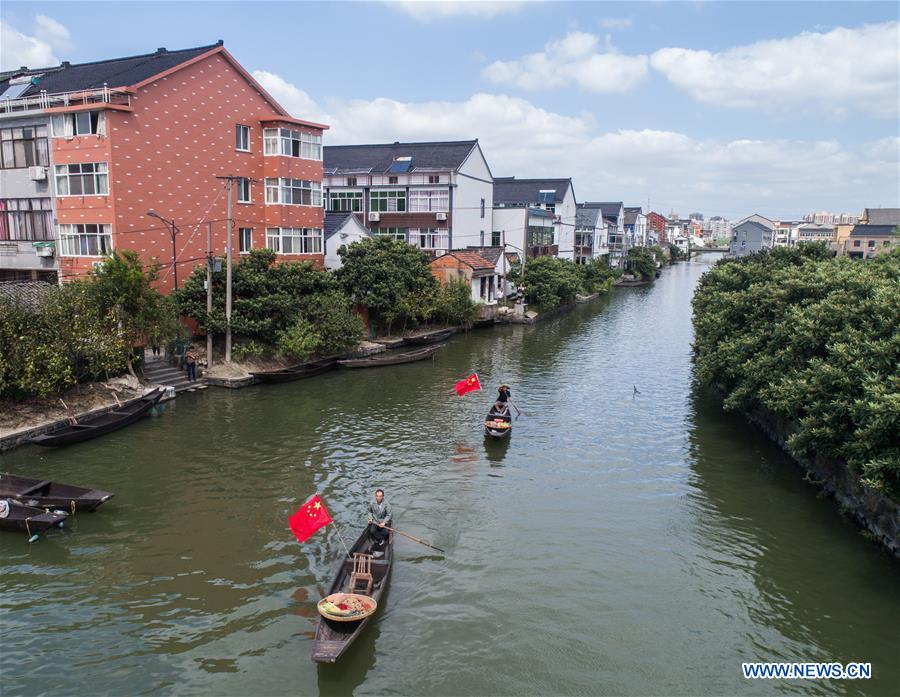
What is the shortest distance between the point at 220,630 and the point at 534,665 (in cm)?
663

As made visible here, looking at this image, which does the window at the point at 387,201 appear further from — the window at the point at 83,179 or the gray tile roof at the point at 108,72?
the window at the point at 83,179

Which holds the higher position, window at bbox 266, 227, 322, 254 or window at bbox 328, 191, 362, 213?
window at bbox 328, 191, 362, 213

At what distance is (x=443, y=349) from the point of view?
4422 cm

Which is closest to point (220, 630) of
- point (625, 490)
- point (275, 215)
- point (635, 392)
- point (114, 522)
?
point (114, 522)

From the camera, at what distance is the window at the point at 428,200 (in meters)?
58.1

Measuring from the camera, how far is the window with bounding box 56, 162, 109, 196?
102ft

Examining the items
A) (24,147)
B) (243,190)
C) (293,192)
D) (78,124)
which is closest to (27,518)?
(78,124)

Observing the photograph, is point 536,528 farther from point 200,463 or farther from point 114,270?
point 114,270

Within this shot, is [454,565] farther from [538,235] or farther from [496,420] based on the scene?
[538,235]

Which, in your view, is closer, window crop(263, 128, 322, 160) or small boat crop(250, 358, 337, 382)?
small boat crop(250, 358, 337, 382)

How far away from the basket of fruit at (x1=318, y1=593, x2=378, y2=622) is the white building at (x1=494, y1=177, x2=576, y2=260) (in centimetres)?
7360

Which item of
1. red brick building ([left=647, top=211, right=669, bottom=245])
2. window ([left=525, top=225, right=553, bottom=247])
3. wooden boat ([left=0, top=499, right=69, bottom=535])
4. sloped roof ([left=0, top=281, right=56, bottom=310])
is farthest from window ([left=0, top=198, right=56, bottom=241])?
red brick building ([left=647, top=211, right=669, bottom=245])

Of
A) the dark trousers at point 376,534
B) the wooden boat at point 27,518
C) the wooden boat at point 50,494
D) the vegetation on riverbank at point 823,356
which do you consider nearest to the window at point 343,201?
the vegetation on riverbank at point 823,356

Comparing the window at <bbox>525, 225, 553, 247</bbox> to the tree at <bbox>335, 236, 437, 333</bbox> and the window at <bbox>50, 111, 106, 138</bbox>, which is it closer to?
the tree at <bbox>335, 236, 437, 333</bbox>
